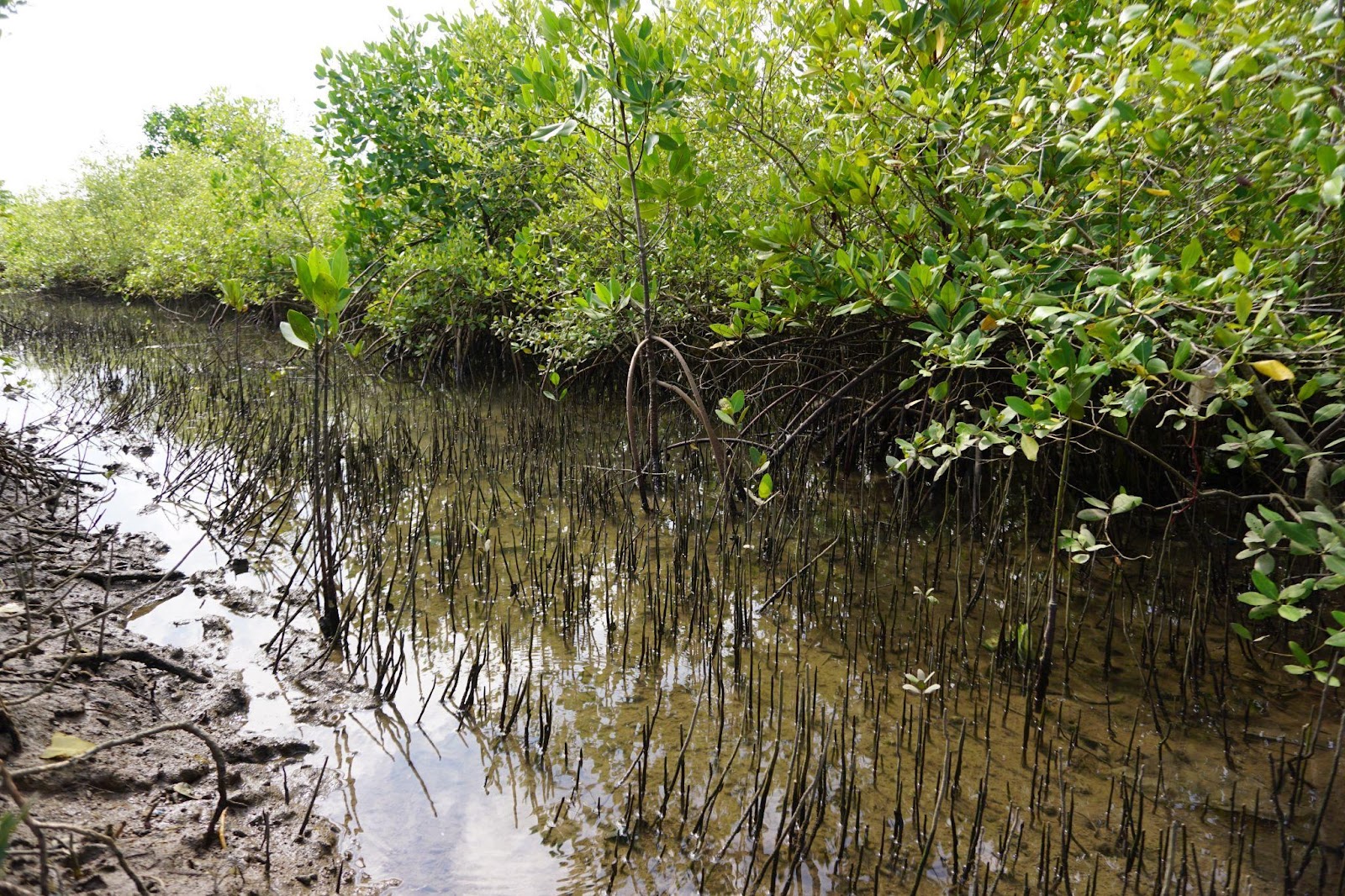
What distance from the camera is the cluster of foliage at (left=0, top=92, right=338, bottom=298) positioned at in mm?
8352

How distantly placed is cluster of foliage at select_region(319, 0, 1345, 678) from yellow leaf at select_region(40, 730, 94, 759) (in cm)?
224

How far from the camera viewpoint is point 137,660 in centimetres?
212

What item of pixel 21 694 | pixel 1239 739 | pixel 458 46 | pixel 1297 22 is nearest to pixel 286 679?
pixel 21 694

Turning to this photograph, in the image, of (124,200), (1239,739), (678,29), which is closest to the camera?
(1239,739)

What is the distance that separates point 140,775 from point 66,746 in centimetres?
19

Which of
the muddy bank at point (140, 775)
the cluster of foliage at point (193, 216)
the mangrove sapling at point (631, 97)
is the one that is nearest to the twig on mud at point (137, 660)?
the muddy bank at point (140, 775)

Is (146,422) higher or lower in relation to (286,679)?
higher

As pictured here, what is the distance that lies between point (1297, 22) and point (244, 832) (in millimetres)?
2720

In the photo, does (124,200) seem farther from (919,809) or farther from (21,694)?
(919,809)

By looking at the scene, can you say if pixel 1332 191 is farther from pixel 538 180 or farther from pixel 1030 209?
pixel 538 180

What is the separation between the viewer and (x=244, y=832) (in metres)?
1.69

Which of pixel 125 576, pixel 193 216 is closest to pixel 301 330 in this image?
pixel 125 576

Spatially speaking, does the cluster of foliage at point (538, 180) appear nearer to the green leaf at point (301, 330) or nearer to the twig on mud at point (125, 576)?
the green leaf at point (301, 330)

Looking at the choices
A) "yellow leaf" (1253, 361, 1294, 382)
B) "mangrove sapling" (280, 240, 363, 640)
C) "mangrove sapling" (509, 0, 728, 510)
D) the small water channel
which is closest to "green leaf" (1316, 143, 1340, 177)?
"yellow leaf" (1253, 361, 1294, 382)
